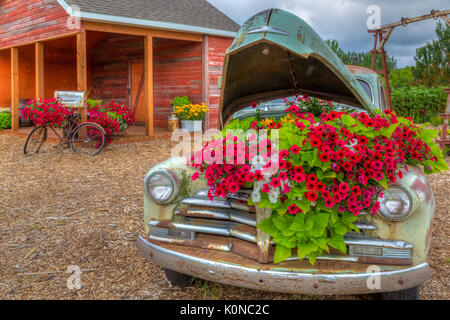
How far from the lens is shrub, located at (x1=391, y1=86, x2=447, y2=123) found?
16.7 metres

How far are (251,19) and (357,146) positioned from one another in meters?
1.08

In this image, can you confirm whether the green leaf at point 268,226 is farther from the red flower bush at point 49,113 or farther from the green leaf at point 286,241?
the red flower bush at point 49,113

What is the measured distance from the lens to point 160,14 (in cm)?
1130

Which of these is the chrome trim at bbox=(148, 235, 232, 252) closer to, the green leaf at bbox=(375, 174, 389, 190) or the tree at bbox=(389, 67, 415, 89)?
the green leaf at bbox=(375, 174, 389, 190)

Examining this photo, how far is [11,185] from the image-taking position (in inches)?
253

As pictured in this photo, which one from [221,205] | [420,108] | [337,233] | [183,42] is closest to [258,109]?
[221,205]

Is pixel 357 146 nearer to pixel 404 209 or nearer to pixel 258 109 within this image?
pixel 404 209

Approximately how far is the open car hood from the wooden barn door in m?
10.7

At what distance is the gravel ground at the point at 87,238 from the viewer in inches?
117

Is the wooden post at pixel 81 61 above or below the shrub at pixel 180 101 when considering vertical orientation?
above

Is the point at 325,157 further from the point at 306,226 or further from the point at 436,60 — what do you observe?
the point at 436,60

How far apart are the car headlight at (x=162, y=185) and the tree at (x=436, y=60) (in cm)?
1945

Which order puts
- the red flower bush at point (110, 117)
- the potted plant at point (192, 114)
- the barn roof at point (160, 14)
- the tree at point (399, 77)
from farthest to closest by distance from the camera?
1. the tree at point (399, 77)
2. the potted plant at point (192, 114)
3. the barn roof at point (160, 14)
4. the red flower bush at point (110, 117)

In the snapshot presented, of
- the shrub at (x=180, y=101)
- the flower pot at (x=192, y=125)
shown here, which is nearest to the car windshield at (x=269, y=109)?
the flower pot at (x=192, y=125)
